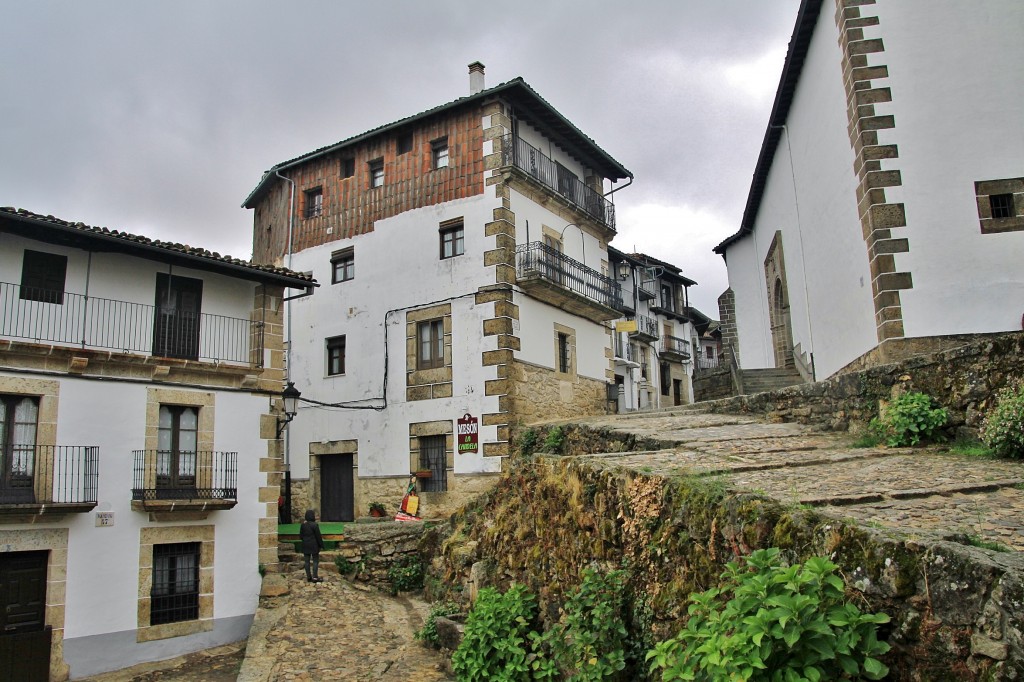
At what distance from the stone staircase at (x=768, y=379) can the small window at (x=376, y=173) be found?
9829mm

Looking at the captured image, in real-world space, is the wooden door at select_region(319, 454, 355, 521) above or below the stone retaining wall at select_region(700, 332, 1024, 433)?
below

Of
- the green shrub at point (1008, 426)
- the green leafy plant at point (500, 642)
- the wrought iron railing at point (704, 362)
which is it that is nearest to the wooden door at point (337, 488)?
the green leafy plant at point (500, 642)

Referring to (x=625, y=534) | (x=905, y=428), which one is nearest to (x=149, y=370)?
(x=625, y=534)

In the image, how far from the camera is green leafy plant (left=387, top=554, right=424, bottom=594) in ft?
44.0

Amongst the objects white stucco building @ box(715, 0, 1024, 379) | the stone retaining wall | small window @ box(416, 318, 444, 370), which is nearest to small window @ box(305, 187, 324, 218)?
small window @ box(416, 318, 444, 370)

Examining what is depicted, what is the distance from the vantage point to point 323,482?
18391 mm

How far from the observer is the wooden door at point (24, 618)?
10.2 meters

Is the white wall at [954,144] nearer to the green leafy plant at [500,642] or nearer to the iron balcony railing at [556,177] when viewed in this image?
the green leafy plant at [500,642]

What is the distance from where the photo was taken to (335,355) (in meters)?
19.1

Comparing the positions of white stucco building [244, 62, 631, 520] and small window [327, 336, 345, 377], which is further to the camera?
small window [327, 336, 345, 377]

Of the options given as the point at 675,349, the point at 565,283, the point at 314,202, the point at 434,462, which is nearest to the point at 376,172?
the point at 314,202

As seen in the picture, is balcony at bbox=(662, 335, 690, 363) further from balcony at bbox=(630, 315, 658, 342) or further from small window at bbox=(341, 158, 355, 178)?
small window at bbox=(341, 158, 355, 178)

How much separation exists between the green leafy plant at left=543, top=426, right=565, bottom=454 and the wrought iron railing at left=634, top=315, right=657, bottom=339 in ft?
55.4

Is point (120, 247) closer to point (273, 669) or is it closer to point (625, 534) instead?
point (273, 669)
